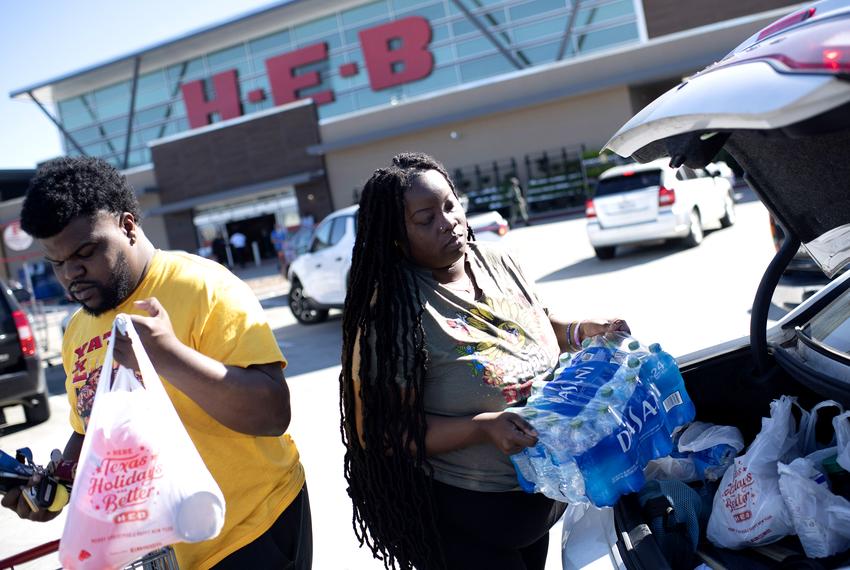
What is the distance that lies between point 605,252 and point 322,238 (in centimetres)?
508

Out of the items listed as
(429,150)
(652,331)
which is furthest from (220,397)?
(429,150)

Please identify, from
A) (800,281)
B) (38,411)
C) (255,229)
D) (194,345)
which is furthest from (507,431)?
(255,229)

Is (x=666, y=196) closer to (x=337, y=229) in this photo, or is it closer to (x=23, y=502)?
(x=337, y=229)

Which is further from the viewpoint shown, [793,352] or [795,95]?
[793,352]

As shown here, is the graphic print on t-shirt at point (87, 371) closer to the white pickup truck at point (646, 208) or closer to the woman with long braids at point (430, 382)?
the woman with long braids at point (430, 382)

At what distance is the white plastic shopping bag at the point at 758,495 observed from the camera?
6.28ft

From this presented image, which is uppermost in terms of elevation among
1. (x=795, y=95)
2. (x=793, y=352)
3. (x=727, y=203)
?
(x=795, y=95)

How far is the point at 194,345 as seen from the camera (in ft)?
6.71

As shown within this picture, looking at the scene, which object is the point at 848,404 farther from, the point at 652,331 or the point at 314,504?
the point at 652,331

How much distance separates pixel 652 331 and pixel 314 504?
4.09 metres

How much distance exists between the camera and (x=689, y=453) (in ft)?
7.98

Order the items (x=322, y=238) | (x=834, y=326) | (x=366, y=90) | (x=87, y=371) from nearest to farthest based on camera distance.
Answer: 1. (x=87, y=371)
2. (x=834, y=326)
3. (x=322, y=238)
4. (x=366, y=90)

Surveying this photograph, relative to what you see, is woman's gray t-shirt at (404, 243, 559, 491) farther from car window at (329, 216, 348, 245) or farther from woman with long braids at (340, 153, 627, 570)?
car window at (329, 216, 348, 245)

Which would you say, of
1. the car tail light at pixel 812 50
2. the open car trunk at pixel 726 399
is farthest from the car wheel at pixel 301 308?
the car tail light at pixel 812 50
